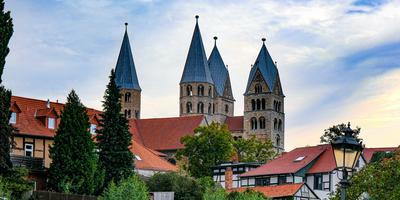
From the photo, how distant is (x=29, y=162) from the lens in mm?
54875

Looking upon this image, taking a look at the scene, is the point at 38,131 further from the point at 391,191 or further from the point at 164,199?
the point at 391,191

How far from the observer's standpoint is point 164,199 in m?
58.7

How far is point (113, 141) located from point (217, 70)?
428 feet

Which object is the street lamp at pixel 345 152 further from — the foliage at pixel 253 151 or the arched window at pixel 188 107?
the arched window at pixel 188 107

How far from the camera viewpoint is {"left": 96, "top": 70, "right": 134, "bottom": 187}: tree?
185 feet

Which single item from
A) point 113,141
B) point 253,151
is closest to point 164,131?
point 253,151

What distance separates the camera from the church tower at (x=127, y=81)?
6992 inches

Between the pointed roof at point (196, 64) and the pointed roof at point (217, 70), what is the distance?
2210 millimetres

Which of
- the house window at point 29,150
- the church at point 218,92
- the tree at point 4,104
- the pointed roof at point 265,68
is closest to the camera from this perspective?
the tree at point 4,104

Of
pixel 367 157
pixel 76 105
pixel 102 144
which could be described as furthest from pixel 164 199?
A: pixel 367 157

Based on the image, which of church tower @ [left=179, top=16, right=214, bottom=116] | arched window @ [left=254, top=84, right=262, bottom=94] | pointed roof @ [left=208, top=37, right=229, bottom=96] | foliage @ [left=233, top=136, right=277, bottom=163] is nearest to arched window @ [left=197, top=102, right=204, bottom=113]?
church tower @ [left=179, top=16, right=214, bottom=116]

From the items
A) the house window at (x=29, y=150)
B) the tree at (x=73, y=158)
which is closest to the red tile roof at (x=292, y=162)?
the house window at (x=29, y=150)

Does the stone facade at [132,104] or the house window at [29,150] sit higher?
the stone facade at [132,104]

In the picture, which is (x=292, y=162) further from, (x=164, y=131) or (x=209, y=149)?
(x=164, y=131)
